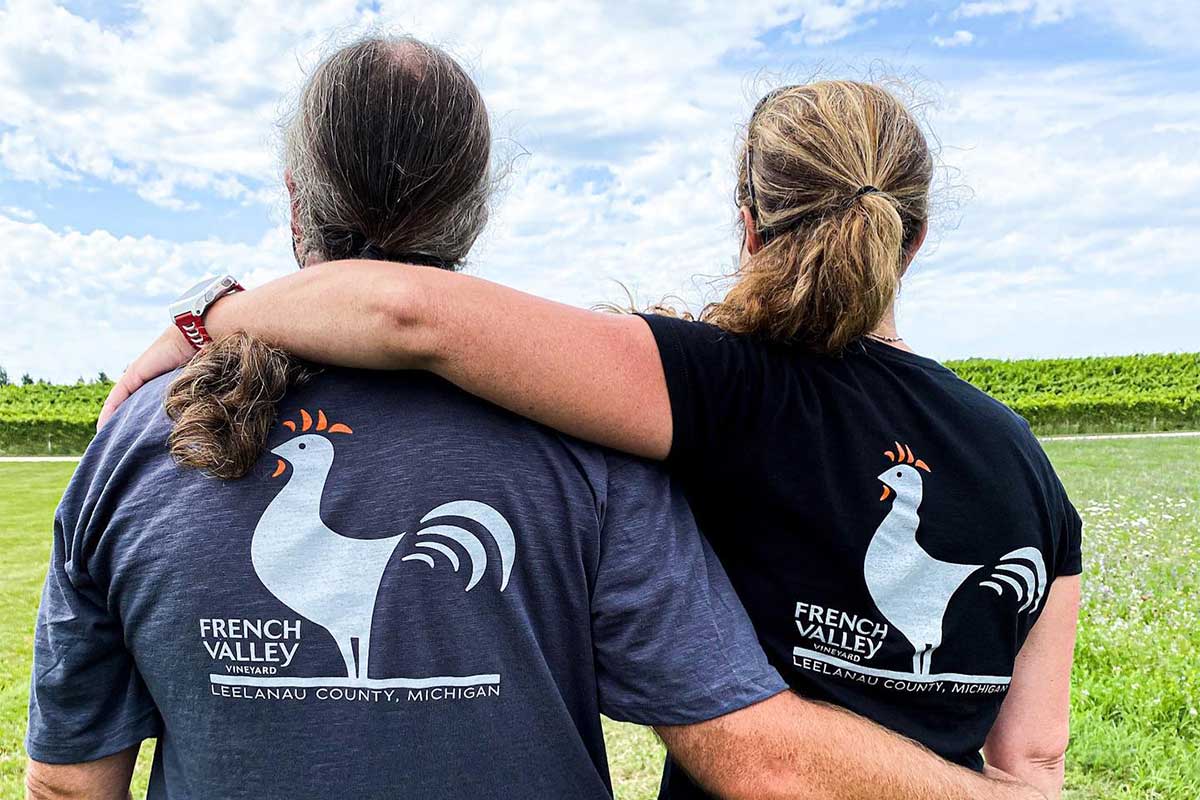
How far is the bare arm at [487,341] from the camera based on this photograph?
141 cm

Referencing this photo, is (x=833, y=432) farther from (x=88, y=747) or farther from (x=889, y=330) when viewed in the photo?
(x=88, y=747)

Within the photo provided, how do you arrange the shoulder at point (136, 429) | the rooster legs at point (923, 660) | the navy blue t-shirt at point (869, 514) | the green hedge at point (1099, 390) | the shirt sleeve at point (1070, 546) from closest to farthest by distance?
the shoulder at point (136, 429)
the navy blue t-shirt at point (869, 514)
the rooster legs at point (923, 660)
the shirt sleeve at point (1070, 546)
the green hedge at point (1099, 390)

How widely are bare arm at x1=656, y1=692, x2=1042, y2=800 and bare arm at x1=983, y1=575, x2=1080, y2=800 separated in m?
0.43

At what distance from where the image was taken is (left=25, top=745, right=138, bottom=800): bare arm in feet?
5.46

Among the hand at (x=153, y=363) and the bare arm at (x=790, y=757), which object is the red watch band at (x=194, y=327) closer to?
the hand at (x=153, y=363)

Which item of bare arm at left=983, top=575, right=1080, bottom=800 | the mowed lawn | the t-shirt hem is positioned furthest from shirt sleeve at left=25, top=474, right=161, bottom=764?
the mowed lawn

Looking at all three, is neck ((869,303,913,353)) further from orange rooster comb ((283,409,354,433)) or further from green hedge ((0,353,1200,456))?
green hedge ((0,353,1200,456))

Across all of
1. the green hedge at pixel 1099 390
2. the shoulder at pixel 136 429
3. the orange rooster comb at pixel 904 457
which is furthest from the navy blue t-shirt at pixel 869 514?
the green hedge at pixel 1099 390

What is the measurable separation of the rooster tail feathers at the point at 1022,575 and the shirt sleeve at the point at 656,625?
0.50 m

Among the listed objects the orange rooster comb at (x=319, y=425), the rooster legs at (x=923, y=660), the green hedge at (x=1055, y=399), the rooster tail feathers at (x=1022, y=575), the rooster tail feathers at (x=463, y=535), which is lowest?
the green hedge at (x=1055, y=399)

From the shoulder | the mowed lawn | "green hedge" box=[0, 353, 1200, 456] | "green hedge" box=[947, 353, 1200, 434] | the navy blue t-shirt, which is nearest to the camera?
the shoulder

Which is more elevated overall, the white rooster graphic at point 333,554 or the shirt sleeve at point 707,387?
the shirt sleeve at point 707,387

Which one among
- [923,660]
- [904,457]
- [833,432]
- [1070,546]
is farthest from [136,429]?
[1070,546]

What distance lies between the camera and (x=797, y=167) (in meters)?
1.74
